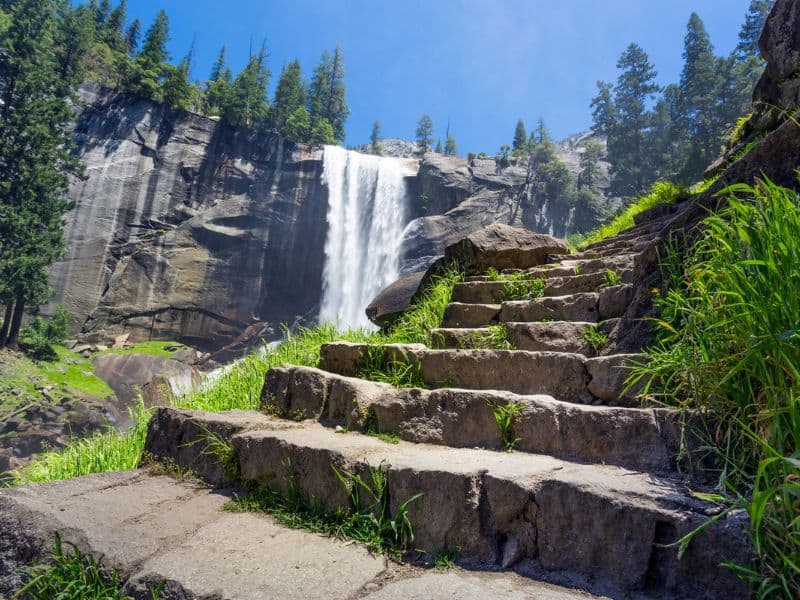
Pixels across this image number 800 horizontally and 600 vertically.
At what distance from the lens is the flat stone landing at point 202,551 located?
62.7 inches

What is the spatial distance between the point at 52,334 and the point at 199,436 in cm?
2224

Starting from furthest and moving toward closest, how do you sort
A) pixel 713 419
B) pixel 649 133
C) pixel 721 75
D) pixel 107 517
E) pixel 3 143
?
pixel 649 133, pixel 721 75, pixel 3 143, pixel 107 517, pixel 713 419

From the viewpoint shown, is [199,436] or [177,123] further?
[177,123]

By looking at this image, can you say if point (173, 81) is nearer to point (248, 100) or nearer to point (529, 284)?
point (248, 100)

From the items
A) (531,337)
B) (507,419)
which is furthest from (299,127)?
(507,419)

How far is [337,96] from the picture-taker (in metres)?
42.7

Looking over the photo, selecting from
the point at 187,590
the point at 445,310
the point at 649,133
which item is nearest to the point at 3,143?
the point at 445,310

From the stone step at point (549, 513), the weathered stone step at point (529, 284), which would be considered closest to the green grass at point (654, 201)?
the weathered stone step at point (529, 284)

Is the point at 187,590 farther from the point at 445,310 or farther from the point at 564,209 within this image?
the point at 564,209

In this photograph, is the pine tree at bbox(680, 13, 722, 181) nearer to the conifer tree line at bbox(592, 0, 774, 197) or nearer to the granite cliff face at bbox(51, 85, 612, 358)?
the conifer tree line at bbox(592, 0, 774, 197)

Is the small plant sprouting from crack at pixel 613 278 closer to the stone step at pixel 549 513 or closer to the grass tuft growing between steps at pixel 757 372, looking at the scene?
the grass tuft growing between steps at pixel 757 372

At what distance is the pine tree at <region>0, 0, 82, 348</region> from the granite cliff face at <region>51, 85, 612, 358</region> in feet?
10.1

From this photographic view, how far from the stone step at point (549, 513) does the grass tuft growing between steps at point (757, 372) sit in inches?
5.1

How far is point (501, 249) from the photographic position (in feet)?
18.8
